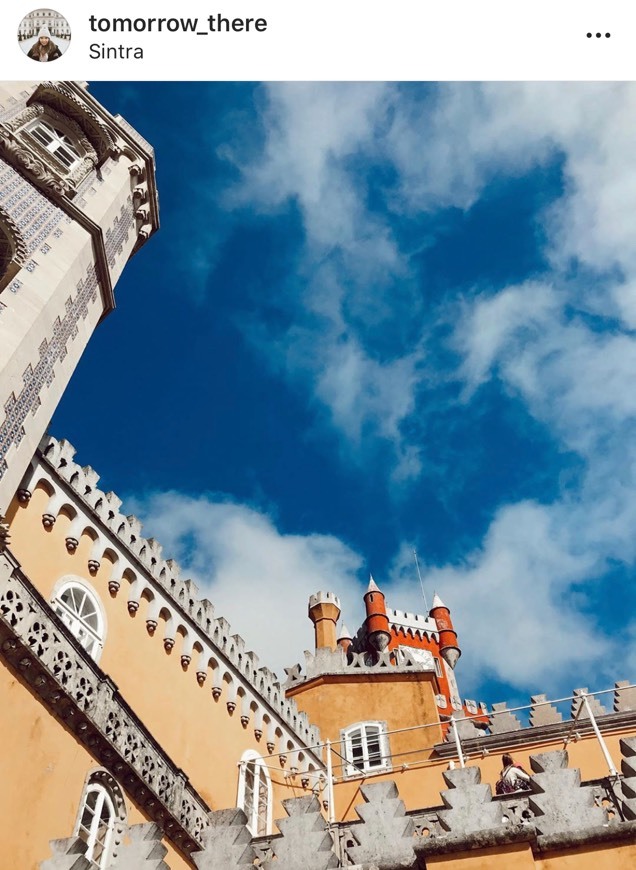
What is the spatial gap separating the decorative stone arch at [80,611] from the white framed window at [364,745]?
850 centimetres

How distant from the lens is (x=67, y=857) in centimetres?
779

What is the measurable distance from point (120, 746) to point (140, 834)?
3.59 metres

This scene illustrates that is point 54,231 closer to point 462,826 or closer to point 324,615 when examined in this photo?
point 462,826

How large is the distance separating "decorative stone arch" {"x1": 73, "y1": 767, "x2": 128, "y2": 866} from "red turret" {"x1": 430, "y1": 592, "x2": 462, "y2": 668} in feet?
141

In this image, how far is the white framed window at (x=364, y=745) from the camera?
18.9 metres

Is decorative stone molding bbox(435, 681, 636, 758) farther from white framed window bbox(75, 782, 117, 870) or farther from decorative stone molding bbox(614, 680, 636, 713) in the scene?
white framed window bbox(75, 782, 117, 870)

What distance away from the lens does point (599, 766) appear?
16656mm

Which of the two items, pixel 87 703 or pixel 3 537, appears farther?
pixel 87 703

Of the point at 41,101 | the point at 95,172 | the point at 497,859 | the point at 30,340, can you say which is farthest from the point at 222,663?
the point at 41,101

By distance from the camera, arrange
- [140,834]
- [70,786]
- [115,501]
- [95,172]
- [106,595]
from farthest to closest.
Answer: [95,172] < [115,501] < [106,595] < [70,786] < [140,834]

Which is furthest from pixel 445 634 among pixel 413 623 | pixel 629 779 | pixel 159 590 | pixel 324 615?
pixel 629 779

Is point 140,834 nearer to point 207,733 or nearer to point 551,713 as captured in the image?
point 207,733
